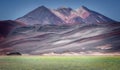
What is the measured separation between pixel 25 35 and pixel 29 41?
44 centimetres

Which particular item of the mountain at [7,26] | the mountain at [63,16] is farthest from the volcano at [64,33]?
the mountain at [7,26]

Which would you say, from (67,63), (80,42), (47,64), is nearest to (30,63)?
(47,64)

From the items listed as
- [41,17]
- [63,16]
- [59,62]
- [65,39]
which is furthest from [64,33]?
[59,62]

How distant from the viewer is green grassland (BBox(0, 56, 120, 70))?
11.0m

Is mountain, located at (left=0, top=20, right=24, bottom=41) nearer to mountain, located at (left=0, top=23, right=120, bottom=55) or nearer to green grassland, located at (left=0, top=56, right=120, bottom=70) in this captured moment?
mountain, located at (left=0, top=23, right=120, bottom=55)

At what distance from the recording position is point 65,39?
13.1 meters

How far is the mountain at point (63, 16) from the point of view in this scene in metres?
13.1

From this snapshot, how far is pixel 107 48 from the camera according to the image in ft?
40.5

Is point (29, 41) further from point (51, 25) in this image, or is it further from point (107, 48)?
point (107, 48)

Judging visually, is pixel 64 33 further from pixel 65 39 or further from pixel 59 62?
pixel 59 62

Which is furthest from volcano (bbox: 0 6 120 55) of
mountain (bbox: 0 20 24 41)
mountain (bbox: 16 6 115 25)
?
mountain (bbox: 0 20 24 41)

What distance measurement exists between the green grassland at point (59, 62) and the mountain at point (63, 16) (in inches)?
70.9

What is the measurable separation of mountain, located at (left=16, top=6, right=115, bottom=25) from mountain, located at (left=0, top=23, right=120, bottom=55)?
234 mm

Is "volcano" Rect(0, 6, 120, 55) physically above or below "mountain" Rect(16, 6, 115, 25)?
below
